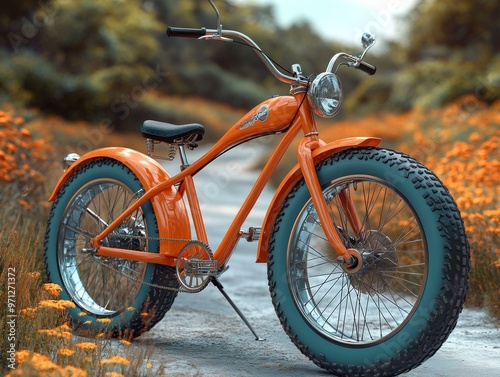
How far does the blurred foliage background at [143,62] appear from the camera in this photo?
21938 millimetres

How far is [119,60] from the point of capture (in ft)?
88.1

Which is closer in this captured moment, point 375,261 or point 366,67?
point 375,261

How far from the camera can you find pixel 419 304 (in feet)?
12.1

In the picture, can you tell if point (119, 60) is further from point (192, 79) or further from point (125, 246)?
point (125, 246)

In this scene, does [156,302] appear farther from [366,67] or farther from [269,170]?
[366,67]

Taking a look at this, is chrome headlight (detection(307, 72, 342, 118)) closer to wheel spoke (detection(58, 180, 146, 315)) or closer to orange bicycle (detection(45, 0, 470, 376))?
orange bicycle (detection(45, 0, 470, 376))

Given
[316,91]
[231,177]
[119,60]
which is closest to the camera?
[316,91]

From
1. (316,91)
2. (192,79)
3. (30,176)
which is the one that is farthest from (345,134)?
(192,79)

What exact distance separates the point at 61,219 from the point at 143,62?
28.4 m

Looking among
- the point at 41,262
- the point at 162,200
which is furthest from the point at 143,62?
the point at 162,200

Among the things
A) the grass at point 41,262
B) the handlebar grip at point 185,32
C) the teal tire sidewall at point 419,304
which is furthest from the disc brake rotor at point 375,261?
the handlebar grip at point 185,32

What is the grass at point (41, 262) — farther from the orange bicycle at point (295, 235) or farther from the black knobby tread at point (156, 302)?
the orange bicycle at point (295, 235)

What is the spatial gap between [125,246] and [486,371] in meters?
2.09

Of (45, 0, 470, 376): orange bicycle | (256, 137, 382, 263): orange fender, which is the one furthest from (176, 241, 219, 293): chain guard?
(256, 137, 382, 263): orange fender
